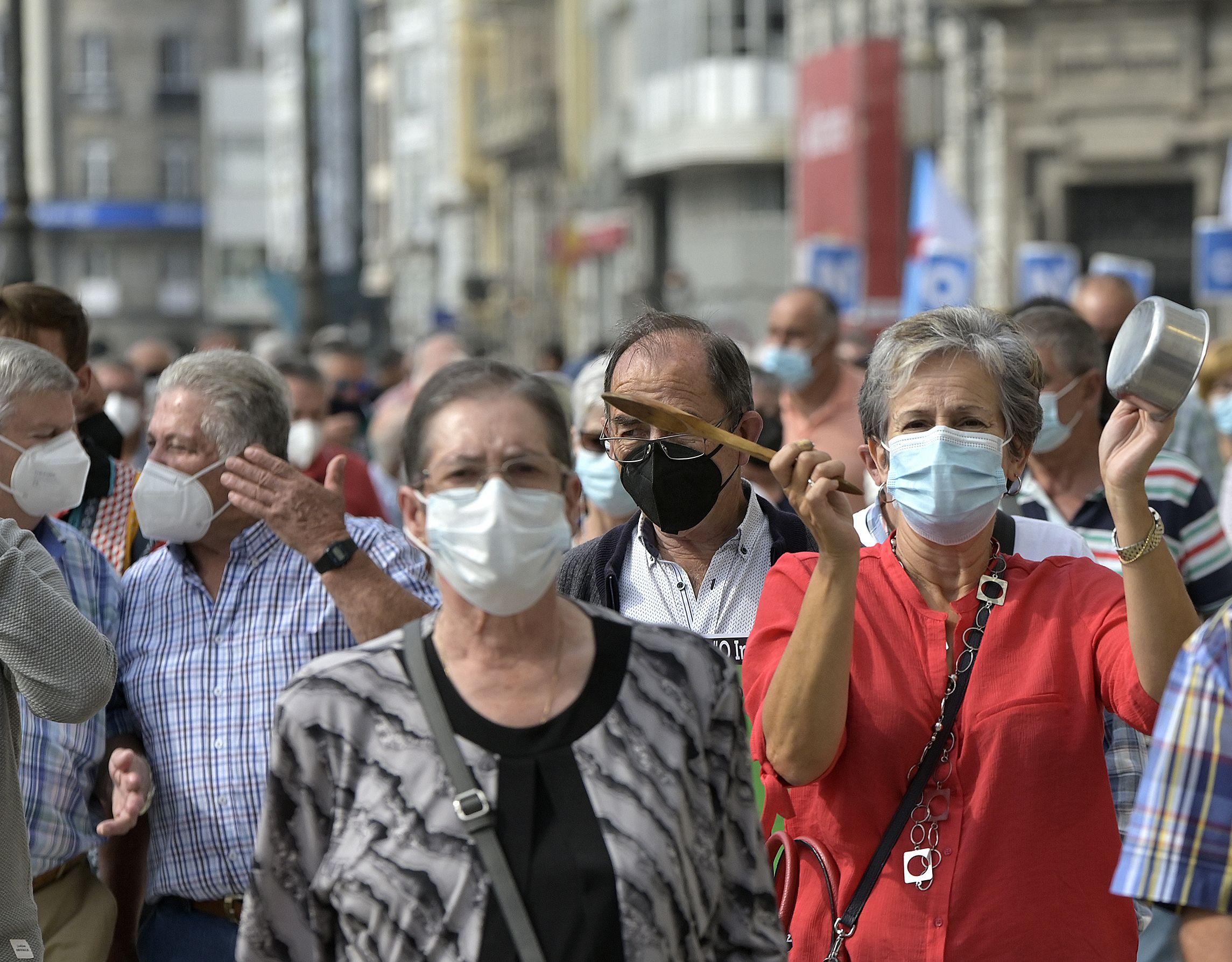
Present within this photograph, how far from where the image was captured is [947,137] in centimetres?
2478

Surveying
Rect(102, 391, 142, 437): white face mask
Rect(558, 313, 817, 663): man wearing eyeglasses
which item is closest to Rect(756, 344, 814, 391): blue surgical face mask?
Rect(102, 391, 142, 437): white face mask

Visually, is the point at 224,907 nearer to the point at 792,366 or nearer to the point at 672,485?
the point at 672,485

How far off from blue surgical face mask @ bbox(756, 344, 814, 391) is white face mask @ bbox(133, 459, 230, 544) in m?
4.71

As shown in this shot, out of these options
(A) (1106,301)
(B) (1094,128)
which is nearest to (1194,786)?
(A) (1106,301)

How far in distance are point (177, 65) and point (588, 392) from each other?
281 feet

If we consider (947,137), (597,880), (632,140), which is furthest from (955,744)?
(632,140)

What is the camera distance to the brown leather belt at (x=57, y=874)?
439 cm

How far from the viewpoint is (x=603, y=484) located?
573 cm

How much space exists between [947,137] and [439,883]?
22692 millimetres

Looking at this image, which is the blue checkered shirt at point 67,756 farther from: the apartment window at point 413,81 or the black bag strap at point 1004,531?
the apartment window at point 413,81

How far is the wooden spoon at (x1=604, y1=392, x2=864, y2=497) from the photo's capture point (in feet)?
11.8

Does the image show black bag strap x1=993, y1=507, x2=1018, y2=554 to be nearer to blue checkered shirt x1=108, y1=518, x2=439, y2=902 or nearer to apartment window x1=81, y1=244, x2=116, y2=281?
blue checkered shirt x1=108, y1=518, x2=439, y2=902

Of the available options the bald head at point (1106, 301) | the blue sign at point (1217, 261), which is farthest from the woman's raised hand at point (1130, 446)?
the blue sign at point (1217, 261)

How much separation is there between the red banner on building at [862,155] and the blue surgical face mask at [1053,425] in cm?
1927
